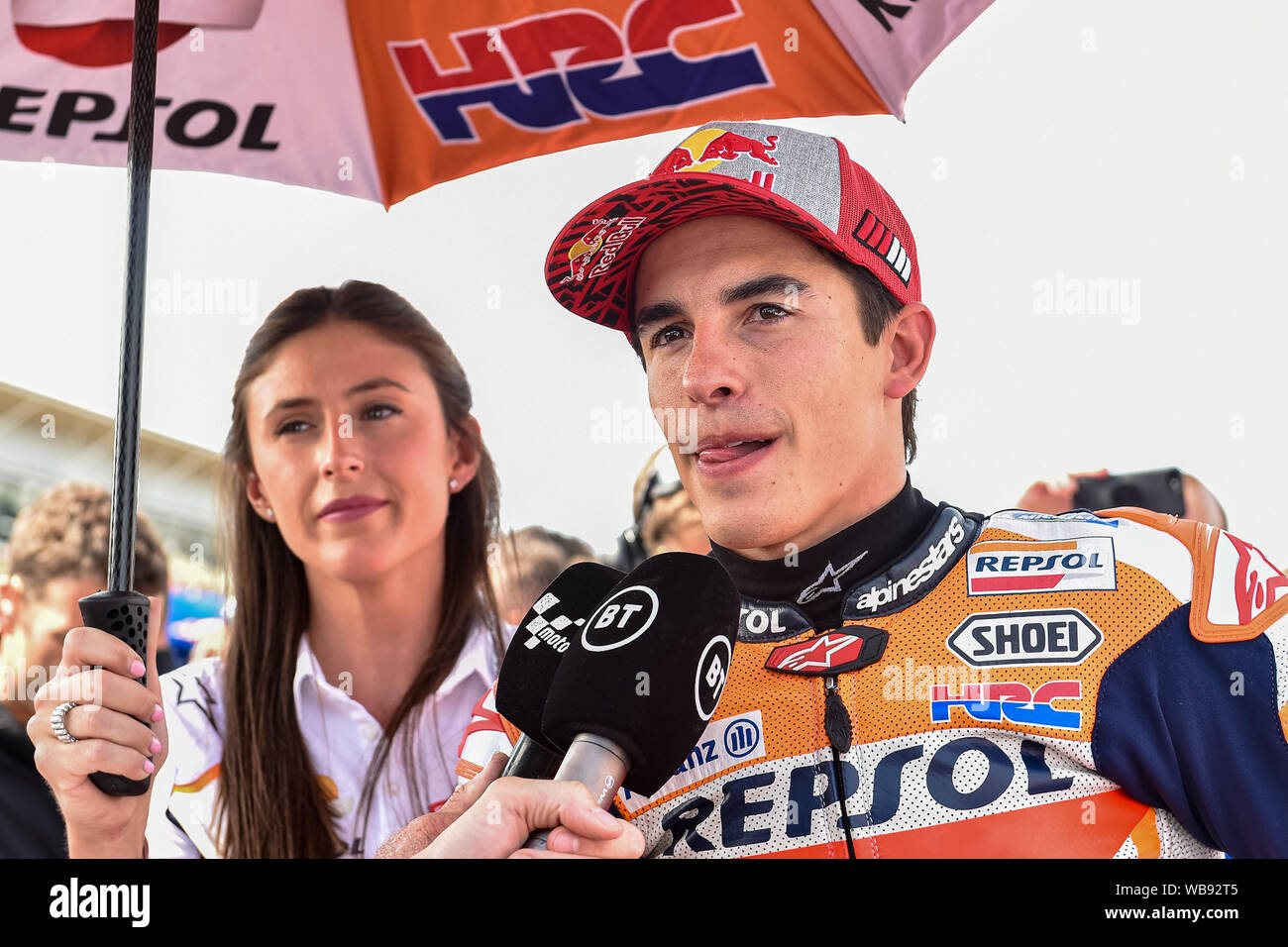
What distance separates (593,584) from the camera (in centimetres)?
143

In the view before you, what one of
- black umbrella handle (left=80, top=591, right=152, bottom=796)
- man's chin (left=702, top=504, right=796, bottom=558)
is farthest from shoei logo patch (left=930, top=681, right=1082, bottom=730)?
black umbrella handle (left=80, top=591, right=152, bottom=796)

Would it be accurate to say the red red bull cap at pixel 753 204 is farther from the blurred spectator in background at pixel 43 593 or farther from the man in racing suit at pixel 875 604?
the blurred spectator in background at pixel 43 593

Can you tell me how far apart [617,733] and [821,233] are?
89cm

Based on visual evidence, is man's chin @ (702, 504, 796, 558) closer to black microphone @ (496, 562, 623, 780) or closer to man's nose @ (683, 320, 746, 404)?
man's nose @ (683, 320, 746, 404)

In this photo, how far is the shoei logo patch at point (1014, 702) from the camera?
1.54m

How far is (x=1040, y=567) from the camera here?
5.48 feet

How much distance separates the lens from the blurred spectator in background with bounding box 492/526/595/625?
370 centimetres

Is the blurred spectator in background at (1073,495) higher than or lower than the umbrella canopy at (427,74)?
lower

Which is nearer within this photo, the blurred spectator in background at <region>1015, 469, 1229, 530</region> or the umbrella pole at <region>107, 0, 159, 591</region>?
the umbrella pole at <region>107, 0, 159, 591</region>

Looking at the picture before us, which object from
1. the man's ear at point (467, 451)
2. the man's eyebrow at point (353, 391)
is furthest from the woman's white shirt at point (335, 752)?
the man's eyebrow at point (353, 391)

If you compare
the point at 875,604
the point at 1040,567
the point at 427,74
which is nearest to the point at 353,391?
the point at 427,74

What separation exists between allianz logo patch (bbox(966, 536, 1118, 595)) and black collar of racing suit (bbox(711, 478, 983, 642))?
0.14 feet

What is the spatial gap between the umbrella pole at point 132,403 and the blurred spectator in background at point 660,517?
186 cm
